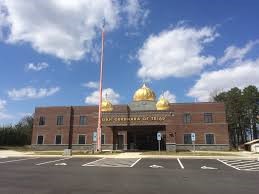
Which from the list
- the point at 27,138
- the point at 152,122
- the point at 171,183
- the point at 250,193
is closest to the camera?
the point at 250,193

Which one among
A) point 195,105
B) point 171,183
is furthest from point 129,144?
point 171,183

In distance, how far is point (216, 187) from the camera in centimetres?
1069

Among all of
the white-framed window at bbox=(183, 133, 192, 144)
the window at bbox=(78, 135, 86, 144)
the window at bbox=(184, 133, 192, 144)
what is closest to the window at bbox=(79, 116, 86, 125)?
the window at bbox=(78, 135, 86, 144)

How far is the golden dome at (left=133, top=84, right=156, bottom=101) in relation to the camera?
55900 millimetres

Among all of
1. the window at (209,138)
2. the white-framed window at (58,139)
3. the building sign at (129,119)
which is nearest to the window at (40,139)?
the white-framed window at (58,139)

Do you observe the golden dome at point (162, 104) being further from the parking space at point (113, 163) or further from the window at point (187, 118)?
the parking space at point (113, 163)

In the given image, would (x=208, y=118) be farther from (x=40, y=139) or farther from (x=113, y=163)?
(x=40, y=139)

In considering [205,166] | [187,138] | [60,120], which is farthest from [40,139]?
[205,166]

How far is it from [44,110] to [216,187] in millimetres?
48521

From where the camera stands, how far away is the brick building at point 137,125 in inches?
1795

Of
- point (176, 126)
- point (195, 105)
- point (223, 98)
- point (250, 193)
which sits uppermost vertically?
point (223, 98)

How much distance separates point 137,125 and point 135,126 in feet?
3.62

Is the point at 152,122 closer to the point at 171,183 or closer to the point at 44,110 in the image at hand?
A: the point at 44,110

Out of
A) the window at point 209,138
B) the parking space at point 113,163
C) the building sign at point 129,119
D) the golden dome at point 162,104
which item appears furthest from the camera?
the golden dome at point 162,104
